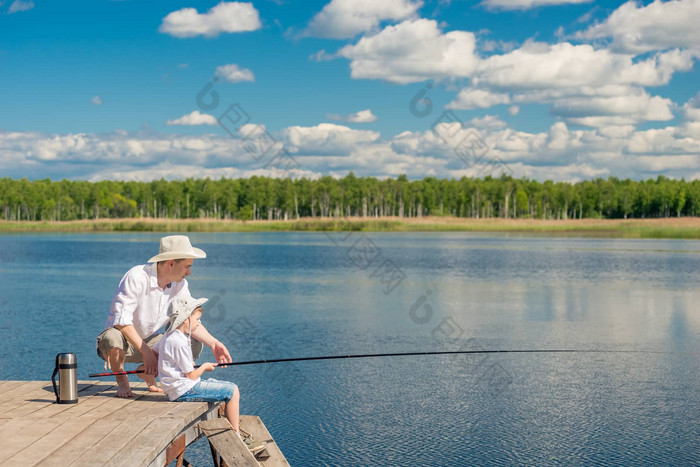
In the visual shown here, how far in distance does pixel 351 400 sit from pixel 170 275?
11.3 feet

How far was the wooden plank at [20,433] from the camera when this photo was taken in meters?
4.20

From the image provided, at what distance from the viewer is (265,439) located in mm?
5773

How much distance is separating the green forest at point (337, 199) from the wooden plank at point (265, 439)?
101 m

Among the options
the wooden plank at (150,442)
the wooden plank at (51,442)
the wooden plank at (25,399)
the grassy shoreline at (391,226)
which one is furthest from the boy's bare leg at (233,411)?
the grassy shoreline at (391,226)

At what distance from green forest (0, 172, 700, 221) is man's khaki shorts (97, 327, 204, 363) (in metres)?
101

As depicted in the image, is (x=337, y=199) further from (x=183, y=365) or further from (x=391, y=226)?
(x=183, y=365)

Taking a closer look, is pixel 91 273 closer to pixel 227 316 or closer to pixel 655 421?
pixel 227 316

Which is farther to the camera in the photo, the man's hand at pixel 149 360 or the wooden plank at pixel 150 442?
the man's hand at pixel 149 360

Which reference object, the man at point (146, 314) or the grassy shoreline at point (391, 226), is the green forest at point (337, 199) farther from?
the man at point (146, 314)

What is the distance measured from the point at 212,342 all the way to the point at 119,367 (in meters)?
0.77

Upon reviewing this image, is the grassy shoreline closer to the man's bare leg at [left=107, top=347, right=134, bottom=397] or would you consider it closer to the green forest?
the green forest

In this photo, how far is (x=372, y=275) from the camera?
984 inches

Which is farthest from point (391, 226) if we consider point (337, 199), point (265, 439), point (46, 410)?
point (46, 410)

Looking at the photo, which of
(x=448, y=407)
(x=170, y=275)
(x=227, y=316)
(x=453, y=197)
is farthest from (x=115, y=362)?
(x=453, y=197)
